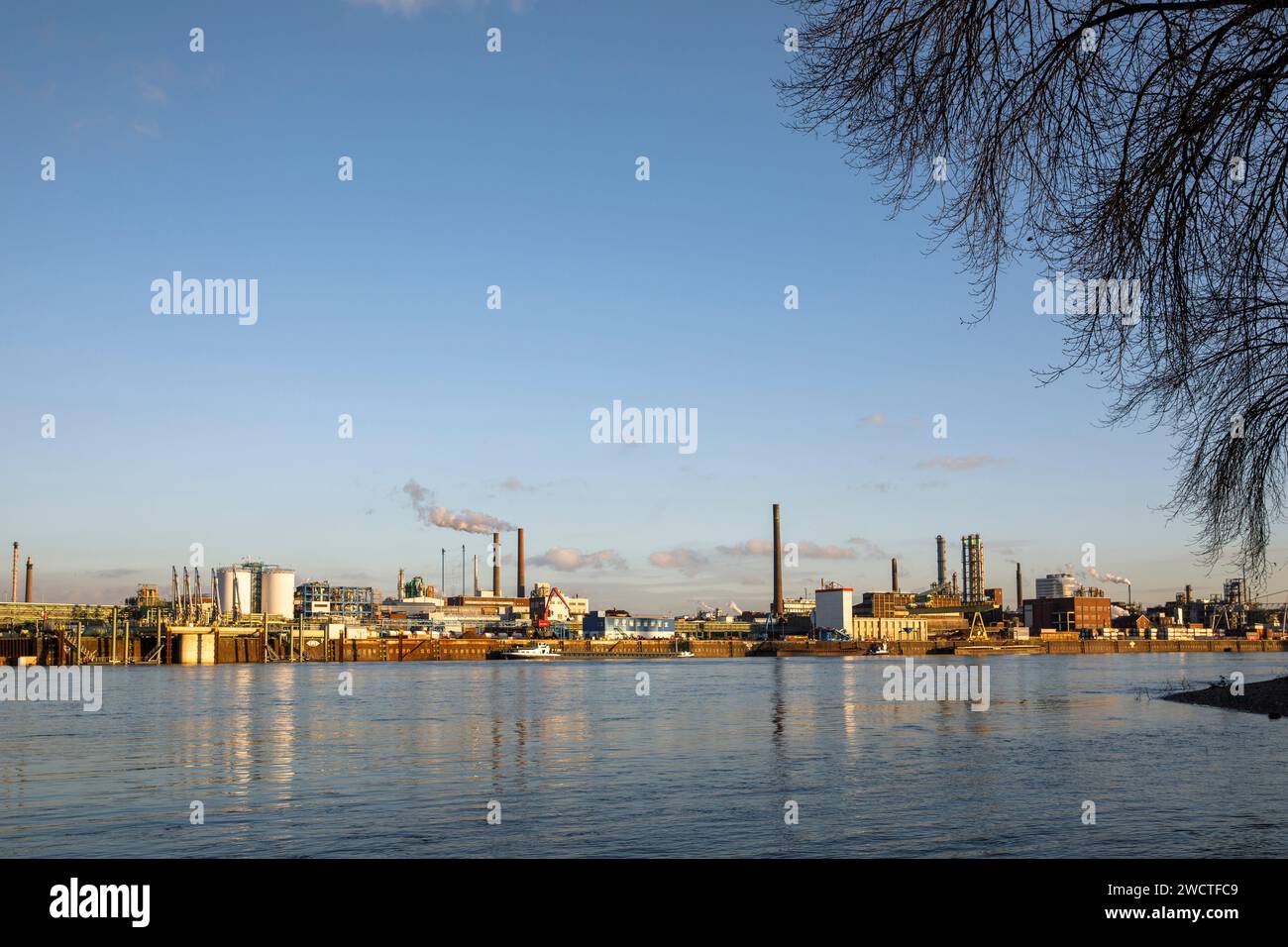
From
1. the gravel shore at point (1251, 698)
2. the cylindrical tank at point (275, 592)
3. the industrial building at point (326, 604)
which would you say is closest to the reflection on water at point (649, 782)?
the gravel shore at point (1251, 698)

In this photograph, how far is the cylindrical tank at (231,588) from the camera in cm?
17125

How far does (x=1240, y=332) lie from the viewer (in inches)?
531

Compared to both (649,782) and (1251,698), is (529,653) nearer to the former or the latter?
(1251,698)

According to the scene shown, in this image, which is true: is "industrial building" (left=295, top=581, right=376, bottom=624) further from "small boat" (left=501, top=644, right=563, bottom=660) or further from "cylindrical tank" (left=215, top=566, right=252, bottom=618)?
"small boat" (left=501, top=644, right=563, bottom=660)

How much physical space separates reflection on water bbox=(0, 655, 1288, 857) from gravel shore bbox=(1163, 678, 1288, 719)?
1.69m

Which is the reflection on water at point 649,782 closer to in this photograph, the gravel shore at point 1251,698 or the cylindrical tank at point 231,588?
the gravel shore at point 1251,698

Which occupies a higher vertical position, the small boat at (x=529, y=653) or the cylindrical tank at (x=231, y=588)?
the cylindrical tank at (x=231, y=588)

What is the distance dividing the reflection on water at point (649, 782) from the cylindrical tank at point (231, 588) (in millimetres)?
125201

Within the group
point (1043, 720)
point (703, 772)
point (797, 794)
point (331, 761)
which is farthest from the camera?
point (1043, 720)

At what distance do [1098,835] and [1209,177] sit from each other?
39.1 ft

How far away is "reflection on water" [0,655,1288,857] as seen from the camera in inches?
703

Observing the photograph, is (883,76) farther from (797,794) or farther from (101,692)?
(101,692)
